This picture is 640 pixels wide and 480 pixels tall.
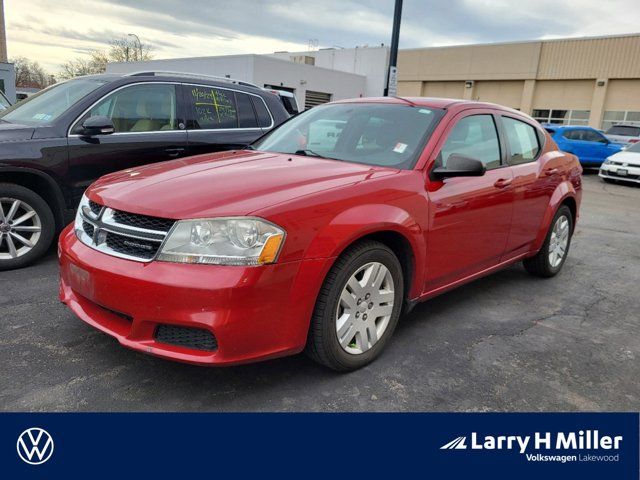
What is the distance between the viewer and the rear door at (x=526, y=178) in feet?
14.0

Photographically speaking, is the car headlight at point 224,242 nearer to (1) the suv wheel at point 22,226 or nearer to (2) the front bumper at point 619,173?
(1) the suv wheel at point 22,226

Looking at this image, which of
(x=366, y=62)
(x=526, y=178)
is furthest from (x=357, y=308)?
(x=366, y=62)

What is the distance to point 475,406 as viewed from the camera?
279 cm

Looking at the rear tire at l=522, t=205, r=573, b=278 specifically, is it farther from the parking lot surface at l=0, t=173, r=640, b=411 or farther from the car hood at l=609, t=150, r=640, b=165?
the car hood at l=609, t=150, r=640, b=165

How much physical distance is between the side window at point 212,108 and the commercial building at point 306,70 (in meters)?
19.1

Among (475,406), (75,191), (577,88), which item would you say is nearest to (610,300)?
(475,406)

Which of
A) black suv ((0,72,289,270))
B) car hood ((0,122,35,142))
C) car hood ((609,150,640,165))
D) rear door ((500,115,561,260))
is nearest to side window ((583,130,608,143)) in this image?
car hood ((609,150,640,165))

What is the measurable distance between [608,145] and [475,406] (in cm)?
1785

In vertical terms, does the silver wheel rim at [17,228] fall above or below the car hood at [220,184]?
below

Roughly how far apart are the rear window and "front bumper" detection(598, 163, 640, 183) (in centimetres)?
634

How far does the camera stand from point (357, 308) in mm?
2977
